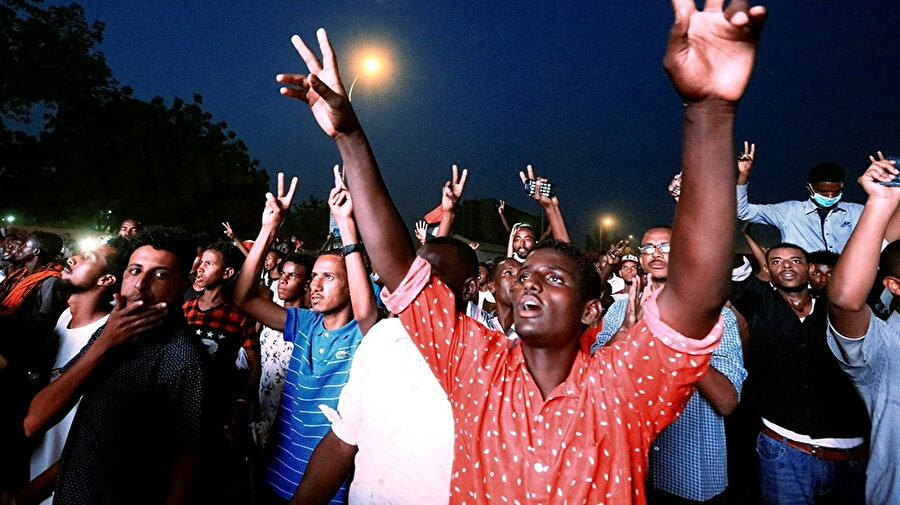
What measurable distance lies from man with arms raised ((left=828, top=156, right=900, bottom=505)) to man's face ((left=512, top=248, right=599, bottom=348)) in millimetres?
1615

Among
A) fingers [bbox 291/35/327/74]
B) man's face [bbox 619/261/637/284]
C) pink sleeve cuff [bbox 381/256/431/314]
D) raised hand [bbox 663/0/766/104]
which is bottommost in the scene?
man's face [bbox 619/261/637/284]

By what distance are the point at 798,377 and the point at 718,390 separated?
1.42 m

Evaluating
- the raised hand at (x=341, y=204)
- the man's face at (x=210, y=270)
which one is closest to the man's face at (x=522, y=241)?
the man's face at (x=210, y=270)

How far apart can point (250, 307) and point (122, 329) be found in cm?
147

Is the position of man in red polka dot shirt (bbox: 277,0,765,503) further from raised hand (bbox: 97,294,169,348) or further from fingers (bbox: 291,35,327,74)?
raised hand (bbox: 97,294,169,348)

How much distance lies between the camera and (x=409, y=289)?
1.81m

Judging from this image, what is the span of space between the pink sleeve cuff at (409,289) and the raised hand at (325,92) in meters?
0.60

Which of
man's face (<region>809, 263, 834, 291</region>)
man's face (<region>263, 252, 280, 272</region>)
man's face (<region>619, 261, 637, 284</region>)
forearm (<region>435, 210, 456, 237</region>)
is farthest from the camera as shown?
man's face (<region>263, 252, 280, 272</region>)

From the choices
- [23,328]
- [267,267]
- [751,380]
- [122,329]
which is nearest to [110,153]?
[267,267]

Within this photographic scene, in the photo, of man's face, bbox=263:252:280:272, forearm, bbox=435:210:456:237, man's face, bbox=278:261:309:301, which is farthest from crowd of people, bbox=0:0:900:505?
man's face, bbox=263:252:280:272

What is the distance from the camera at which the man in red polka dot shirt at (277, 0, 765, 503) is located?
1.31 meters

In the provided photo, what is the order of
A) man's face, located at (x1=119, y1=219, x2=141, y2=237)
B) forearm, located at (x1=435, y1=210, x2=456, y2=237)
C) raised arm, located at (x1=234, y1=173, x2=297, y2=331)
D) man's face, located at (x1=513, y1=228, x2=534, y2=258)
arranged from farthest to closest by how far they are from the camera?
1. man's face, located at (x1=119, y1=219, x2=141, y2=237)
2. man's face, located at (x1=513, y1=228, x2=534, y2=258)
3. forearm, located at (x1=435, y1=210, x2=456, y2=237)
4. raised arm, located at (x1=234, y1=173, x2=297, y2=331)

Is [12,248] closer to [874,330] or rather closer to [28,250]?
[28,250]

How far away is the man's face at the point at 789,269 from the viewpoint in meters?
3.96
